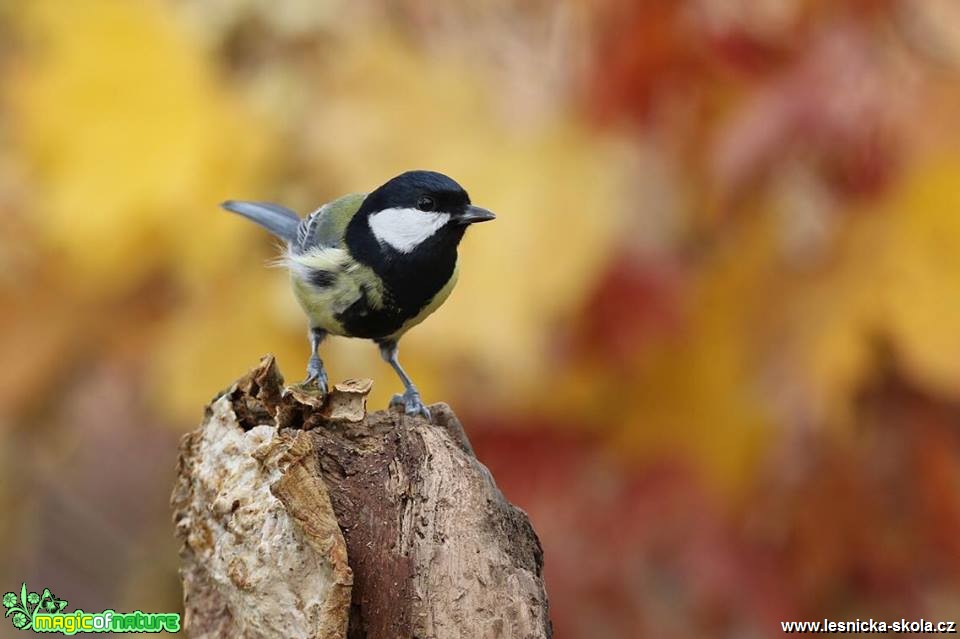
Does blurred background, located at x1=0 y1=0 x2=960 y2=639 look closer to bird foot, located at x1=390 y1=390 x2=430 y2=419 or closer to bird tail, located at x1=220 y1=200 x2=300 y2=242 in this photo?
bird tail, located at x1=220 y1=200 x2=300 y2=242

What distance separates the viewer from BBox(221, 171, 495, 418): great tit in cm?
253

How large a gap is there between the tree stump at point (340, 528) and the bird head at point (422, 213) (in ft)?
2.42

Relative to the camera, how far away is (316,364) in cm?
264

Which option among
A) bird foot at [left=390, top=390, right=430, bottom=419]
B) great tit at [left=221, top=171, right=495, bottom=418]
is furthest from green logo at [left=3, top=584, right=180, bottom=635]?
great tit at [left=221, top=171, right=495, bottom=418]

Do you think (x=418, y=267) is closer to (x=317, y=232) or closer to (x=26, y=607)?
(x=317, y=232)

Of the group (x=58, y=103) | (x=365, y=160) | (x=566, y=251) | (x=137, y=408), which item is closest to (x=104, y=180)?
(x=58, y=103)

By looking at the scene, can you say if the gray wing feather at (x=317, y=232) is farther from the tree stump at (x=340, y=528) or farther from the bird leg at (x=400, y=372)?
the tree stump at (x=340, y=528)

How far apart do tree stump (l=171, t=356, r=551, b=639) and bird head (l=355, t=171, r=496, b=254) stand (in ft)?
2.42

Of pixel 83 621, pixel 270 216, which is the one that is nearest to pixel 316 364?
pixel 270 216

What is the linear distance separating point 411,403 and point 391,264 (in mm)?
318

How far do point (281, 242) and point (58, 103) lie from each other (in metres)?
0.68

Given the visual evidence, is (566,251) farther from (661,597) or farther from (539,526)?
(661,597)

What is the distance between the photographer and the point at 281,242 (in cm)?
304

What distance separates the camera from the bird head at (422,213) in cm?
250
